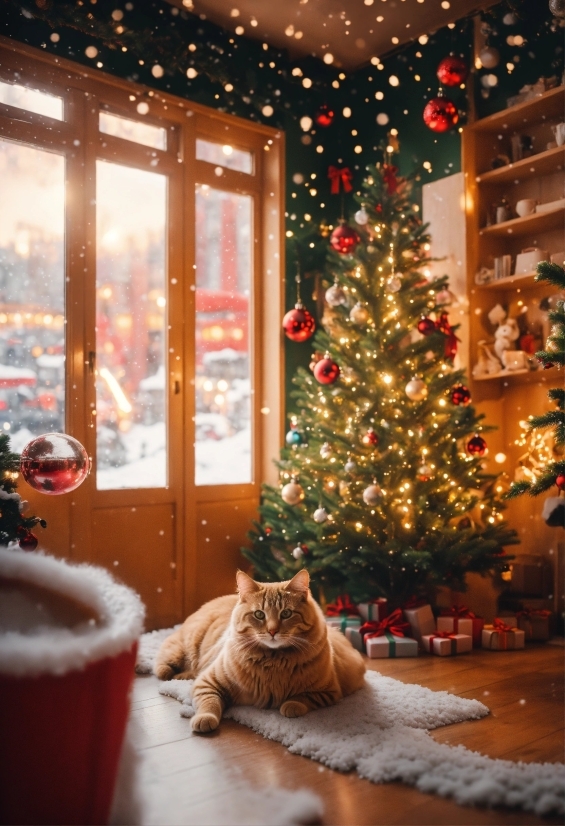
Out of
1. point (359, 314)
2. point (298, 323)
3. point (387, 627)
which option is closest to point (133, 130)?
point (298, 323)

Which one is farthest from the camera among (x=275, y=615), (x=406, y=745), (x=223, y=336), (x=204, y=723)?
(x=223, y=336)

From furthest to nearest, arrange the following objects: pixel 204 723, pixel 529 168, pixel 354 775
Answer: pixel 529 168, pixel 204 723, pixel 354 775

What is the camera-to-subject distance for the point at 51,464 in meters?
2.52

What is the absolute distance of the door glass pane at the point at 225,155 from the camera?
13.5 feet

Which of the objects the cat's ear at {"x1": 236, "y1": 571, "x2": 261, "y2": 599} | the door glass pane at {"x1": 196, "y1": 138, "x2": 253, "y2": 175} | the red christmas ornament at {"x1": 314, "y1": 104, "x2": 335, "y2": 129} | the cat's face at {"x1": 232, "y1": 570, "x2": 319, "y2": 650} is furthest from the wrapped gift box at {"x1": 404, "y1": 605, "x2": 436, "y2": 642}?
the red christmas ornament at {"x1": 314, "y1": 104, "x2": 335, "y2": 129}

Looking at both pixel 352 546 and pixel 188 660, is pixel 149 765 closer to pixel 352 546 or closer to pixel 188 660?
pixel 188 660

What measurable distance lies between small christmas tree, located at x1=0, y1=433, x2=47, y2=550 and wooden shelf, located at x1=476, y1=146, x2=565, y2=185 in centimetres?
265

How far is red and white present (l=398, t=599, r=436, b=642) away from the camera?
329cm

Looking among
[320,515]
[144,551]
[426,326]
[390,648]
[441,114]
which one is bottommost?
[390,648]

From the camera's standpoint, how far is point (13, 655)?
1.32 metres

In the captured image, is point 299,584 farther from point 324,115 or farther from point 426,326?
point 324,115

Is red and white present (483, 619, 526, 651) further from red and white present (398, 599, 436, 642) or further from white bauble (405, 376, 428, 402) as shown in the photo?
white bauble (405, 376, 428, 402)

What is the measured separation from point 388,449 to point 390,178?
1416 mm

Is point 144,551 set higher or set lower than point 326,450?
lower
